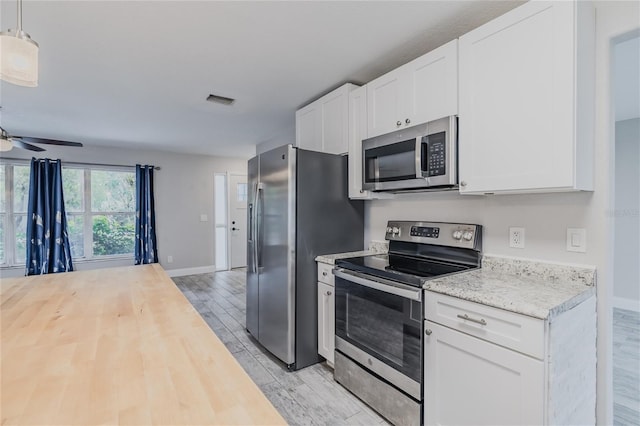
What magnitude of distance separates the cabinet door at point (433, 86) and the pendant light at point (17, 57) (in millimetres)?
1865

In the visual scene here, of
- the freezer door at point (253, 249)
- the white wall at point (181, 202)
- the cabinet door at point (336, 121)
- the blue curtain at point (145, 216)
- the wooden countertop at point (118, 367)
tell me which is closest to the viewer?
the wooden countertop at point (118, 367)

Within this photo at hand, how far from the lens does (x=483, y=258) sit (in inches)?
79.6

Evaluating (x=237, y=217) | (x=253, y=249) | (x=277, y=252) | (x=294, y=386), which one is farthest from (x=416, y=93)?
(x=237, y=217)

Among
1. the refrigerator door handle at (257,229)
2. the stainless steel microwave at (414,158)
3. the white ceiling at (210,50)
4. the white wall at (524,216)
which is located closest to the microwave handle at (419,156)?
the stainless steel microwave at (414,158)

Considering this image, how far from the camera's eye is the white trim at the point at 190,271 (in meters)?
5.98

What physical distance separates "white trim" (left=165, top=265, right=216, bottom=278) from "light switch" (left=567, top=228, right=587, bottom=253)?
5.91 m

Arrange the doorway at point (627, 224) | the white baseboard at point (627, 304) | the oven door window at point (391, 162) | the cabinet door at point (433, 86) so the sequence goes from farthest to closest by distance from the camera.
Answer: the white baseboard at point (627, 304) < the doorway at point (627, 224) < the oven door window at point (391, 162) < the cabinet door at point (433, 86)

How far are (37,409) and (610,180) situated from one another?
7.47ft

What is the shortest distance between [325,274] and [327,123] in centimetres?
135

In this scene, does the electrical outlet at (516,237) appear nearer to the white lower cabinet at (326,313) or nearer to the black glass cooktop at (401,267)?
the black glass cooktop at (401,267)

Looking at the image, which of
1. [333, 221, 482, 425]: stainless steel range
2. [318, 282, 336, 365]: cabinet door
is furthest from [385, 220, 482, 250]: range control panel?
[318, 282, 336, 365]: cabinet door

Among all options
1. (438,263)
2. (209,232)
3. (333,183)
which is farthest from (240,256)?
(438,263)

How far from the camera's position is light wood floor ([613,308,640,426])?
6.26 ft

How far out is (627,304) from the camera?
385 cm
